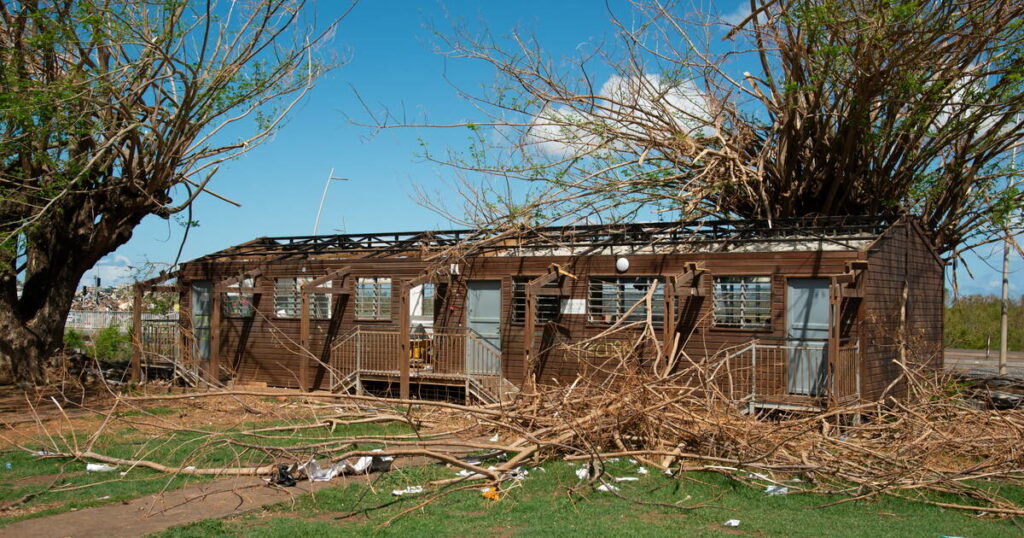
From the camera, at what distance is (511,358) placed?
17.2 metres

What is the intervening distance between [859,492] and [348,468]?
541 cm

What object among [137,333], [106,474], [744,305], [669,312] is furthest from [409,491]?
[137,333]

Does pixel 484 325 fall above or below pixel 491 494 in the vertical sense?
above

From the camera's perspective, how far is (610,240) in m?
16.6

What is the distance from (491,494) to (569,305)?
27.1ft

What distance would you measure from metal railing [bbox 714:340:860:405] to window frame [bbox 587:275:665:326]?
180 cm

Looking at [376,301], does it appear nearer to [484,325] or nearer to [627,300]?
[484,325]

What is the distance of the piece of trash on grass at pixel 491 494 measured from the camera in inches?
339

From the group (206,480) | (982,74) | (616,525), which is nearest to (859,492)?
(616,525)

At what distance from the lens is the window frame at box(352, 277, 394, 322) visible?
18577 millimetres

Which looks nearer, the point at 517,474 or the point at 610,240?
the point at 517,474

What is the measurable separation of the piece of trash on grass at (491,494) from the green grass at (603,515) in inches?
3.0

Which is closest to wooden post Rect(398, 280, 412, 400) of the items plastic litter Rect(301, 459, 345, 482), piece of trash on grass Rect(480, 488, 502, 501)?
Answer: plastic litter Rect(301, 459, 345, 482)

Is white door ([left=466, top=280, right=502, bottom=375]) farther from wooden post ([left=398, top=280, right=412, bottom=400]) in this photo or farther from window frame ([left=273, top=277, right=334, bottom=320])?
window frame ([left=273, top=277, right=334, bottom=320])
